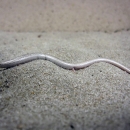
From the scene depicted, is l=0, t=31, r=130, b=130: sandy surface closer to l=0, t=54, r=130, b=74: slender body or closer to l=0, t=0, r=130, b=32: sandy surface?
l=0, t=54, r=130, b=74: slender body

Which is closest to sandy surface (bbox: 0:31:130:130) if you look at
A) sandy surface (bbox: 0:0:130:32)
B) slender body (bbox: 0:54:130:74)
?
slender body (bbox: 0:54:130:74)

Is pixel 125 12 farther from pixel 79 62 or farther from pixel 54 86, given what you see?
pixel 54 86

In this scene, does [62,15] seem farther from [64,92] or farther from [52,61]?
[64,92]

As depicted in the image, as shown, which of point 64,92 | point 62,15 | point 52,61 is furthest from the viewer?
point 62,15

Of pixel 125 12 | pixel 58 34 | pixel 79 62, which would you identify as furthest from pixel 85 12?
pixel 79 62

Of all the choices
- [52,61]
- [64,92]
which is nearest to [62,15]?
[52,61]

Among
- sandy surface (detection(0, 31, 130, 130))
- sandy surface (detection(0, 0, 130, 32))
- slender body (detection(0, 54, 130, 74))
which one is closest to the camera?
sandy surface (detection(0, 31, 130, 130))

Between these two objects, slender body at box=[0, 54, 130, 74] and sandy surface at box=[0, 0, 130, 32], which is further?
sandy surface at box=[0, 0, 130, 32]

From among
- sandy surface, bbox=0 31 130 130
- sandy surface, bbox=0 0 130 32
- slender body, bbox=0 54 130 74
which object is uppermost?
sandy surface, bbox=0 0 130 32

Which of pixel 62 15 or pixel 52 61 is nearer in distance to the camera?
pixel 52 61
